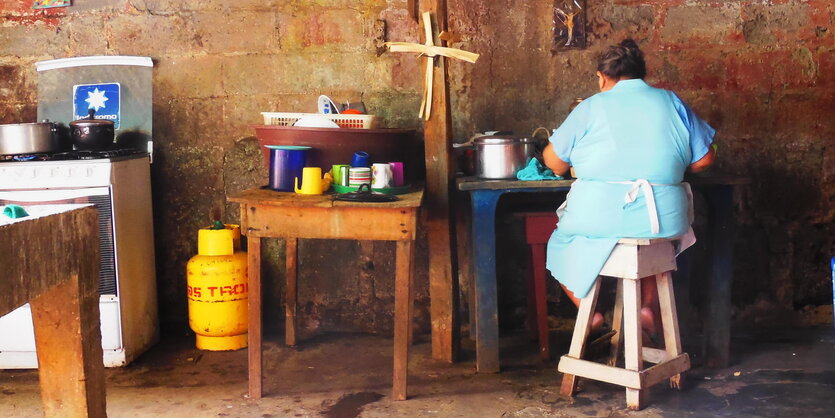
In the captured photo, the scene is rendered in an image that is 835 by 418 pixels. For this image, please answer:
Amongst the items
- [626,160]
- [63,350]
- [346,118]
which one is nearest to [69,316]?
[63,350]

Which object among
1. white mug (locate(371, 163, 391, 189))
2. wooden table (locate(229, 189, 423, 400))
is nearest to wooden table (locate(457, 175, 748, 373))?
white mug (locate(371, 163, 391, 189))

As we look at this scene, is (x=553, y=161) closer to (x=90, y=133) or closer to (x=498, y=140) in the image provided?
(x=498, y=140)

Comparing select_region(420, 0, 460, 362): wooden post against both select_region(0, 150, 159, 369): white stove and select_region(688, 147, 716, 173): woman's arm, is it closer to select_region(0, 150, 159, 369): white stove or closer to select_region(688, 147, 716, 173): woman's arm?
select_region(688, 147, 716, 173): woman's arm

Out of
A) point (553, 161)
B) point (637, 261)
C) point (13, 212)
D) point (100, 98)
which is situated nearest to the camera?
point (13, 212)

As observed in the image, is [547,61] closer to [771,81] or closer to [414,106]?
[414,106]

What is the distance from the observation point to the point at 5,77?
15.8 ft

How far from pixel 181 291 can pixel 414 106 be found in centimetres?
190

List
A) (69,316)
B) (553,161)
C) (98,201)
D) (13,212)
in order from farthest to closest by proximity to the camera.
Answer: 1. (98,201)
2. (553,161)
3. (69,316)
4. (13,212)

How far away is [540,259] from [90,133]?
2.61 meters

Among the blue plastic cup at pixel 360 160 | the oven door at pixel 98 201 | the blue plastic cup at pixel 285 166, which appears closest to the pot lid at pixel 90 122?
the oven door at pixel 98 201

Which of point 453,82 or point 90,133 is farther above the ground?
point 453,82

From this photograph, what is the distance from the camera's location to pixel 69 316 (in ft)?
7.92

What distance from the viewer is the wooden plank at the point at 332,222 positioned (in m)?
3.46

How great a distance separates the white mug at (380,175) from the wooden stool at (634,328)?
1102 millimetres
